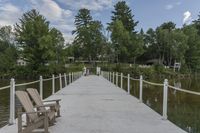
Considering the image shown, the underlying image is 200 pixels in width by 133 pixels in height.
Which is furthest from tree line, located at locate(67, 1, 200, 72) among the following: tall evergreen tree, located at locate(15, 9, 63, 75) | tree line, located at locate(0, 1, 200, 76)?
tall evergreen tree, located at locate(15, 9, 63, 75)

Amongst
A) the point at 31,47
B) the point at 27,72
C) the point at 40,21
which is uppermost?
the point at 40,21

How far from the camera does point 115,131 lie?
7.79 metres

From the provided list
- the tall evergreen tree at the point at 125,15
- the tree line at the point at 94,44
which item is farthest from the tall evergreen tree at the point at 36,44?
the tall evergreen tree at the point at 125,15

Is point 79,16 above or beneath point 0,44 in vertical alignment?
above

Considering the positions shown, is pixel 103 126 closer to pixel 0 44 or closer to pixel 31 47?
pixel 31 47

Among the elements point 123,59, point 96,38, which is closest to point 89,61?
point 96,38

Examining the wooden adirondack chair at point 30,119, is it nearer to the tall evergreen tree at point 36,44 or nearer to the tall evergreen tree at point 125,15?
the tall evergreen tree at point 36,44

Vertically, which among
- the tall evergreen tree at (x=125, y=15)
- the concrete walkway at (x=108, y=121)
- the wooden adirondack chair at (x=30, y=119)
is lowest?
the concrete walkway at (x=108, y=121)

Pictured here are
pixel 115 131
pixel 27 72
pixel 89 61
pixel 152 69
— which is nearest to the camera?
pixel 115 131

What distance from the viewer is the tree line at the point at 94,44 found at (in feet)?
269

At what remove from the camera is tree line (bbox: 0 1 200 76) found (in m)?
82.1

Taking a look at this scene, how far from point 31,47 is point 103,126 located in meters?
76.1

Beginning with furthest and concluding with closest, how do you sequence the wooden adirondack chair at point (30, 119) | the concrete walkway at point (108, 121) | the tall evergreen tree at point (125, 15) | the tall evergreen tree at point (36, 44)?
the tall evergreen tree at point (125, 15) → the tall evergreen tree at point (36, 44) → the concrete walkway at point (108, 121) → the wooden adirondack chair at point (30, 119)

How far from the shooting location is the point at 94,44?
111312 millimetres
